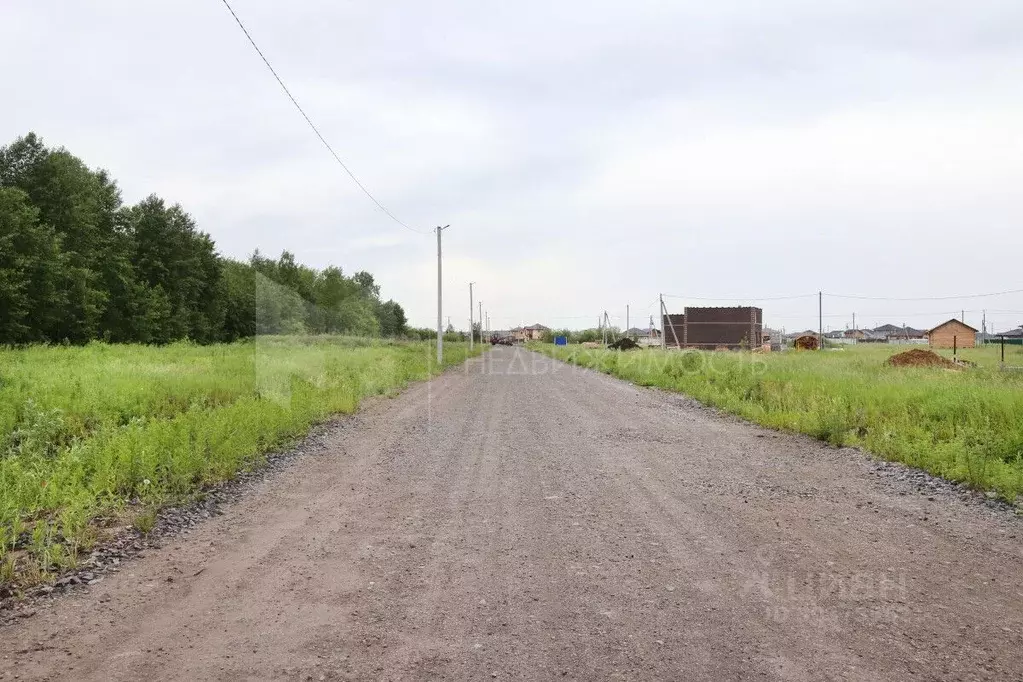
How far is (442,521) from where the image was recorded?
16.8 feet

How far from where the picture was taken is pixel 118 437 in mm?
7359

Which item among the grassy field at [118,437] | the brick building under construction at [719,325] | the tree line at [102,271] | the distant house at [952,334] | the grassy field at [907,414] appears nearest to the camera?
the grassy field at [118,437]

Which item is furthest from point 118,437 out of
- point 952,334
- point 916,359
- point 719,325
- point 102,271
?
point 952,334

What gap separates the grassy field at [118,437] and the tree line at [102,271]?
72.0 ft

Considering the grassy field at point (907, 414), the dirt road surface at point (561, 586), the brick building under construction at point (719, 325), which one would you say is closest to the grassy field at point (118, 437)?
the dirt road surface at point (561, 586)

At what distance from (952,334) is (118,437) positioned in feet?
283

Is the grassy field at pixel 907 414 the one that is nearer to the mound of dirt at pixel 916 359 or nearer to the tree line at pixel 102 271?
the mound of dirt at pixel 916 359

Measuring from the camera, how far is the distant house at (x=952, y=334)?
67.2 metres

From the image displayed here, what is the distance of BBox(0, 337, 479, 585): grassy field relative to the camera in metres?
4.89

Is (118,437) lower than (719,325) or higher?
lower

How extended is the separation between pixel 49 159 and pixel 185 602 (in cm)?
4559

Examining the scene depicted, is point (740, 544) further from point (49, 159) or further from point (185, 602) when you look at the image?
point (49, 159)

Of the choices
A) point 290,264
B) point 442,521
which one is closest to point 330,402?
point 442,521

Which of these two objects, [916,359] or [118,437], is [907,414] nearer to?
[118,437]
